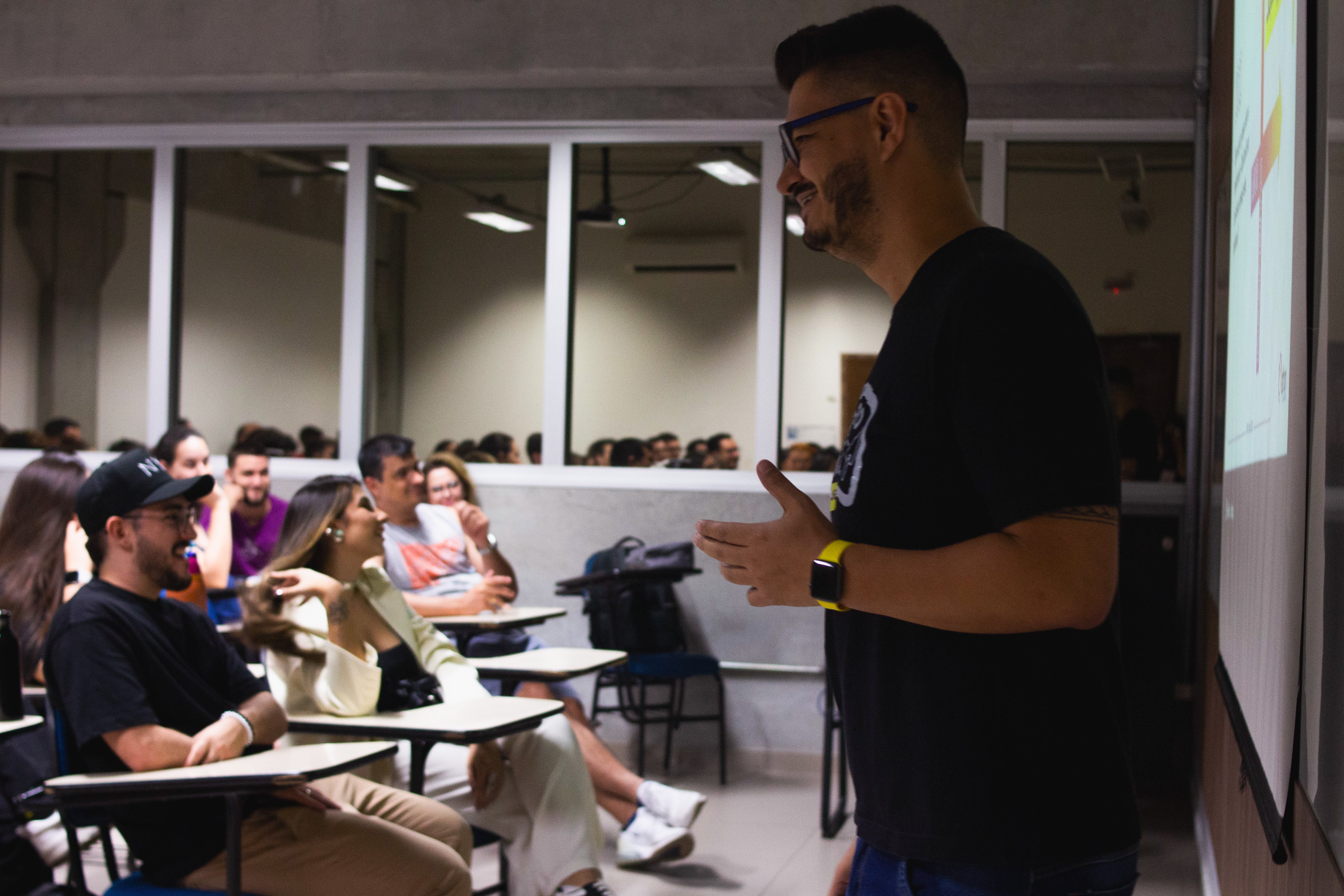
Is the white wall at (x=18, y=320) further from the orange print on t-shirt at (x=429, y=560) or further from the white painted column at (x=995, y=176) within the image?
the white painted column at (x=995, y=176)

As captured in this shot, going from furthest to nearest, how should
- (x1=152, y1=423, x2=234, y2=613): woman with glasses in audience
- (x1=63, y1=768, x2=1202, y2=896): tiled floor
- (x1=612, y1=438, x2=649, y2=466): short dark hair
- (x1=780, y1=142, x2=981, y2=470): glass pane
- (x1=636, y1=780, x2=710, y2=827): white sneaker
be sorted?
(x1=780, y1=142, x2=981, y2=470): glass pane
(x1=612, y1=438, x2=649, y2=466): short dark hair
(x1=152, y1=423, x2=234, y2=613): woman with glasses in audience
(x1=636, y1=780, x2=710, y2=827): white sneaker
(x1=63, y1=768, x2=1202, y2=896): tiled floor

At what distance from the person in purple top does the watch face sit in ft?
14.9

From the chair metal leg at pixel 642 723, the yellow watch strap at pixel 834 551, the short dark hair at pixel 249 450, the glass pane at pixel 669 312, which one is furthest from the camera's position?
the glass pane at pixel 669 312

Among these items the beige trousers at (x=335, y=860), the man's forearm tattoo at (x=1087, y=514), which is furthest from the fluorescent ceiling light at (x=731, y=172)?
the man's forearm tattoo at (x=1087, y=514)

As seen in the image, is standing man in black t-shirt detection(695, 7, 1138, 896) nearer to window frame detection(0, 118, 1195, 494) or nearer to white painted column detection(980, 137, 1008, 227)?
window frame detection(0, 118, 1195, 494)

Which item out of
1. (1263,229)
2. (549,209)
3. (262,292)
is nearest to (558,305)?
(549,209)

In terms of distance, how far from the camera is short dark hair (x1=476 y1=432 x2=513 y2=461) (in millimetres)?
6125

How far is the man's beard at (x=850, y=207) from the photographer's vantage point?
43.5 inches

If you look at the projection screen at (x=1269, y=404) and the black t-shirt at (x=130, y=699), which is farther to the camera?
the black t-shirt at (x=130, y=699)

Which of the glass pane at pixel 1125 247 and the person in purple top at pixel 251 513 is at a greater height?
the glass pane at pixel 1125 247

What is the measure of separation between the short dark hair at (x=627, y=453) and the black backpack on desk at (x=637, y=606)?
0.57 m

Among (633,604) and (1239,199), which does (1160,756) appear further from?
(1239,199)

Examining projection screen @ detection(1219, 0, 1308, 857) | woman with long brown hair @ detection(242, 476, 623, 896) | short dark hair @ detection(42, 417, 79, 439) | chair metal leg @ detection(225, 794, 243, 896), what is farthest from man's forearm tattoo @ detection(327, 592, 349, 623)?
short dark hair @ detection(42, 417, 79, 439)

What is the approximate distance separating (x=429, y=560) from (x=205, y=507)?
103 cm
